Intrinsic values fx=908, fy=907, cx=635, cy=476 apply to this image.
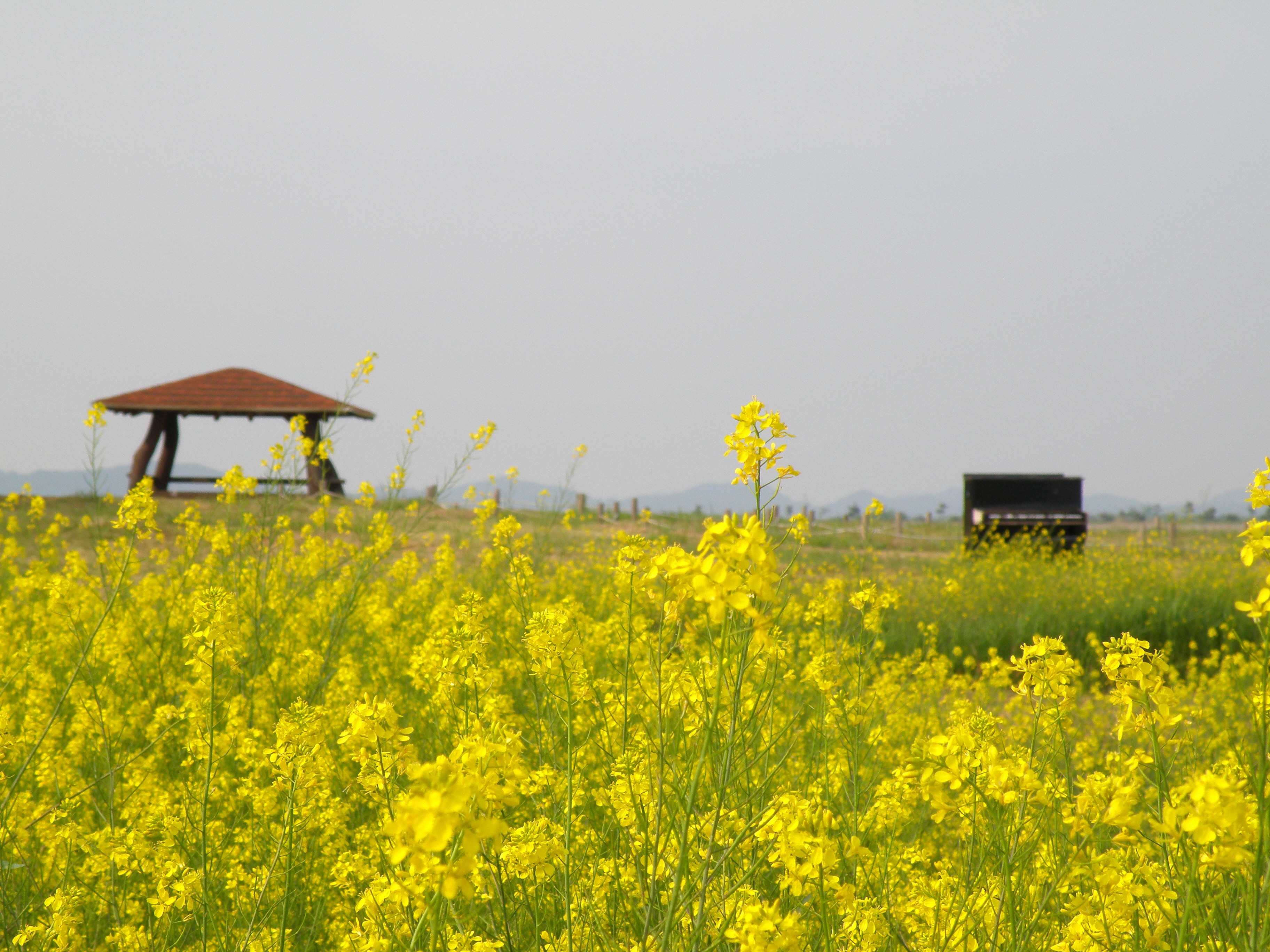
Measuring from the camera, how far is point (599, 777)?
3158 mm

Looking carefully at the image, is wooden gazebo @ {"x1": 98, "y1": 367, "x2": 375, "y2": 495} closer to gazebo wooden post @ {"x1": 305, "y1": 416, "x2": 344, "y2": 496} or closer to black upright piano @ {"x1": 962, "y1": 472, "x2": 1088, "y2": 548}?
gazebo wooden post @ {"x1": 305, "y1": 416, "x2": 344, "y2": 496}

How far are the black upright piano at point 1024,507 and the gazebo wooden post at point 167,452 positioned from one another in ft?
45.0

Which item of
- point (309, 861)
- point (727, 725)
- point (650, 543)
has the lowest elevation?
point (309, 861)

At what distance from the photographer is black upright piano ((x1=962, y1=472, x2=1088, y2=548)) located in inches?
568

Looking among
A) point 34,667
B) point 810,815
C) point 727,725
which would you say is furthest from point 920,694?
point 34,667

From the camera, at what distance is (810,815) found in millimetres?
1801

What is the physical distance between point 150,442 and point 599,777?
1604 centimetres

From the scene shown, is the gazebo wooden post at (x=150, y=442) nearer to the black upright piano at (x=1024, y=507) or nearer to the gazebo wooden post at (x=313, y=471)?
the gazebo wooden post at (x=313, y=471)

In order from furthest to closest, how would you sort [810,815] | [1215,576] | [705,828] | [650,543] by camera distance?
[1215,576] < [650,543] < [705,828] < [810,815]

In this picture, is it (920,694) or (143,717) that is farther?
(920,694)

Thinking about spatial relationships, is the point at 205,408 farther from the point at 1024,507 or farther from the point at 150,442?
the point at 1024,507

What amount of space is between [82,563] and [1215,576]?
10.5 meters

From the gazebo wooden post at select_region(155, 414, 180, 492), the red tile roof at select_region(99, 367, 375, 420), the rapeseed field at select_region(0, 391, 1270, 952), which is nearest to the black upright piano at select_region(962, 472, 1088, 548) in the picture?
the rapeseed field at select_region(0, 391, 1270, 952)

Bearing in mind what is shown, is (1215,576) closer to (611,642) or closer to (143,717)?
(611,642)
